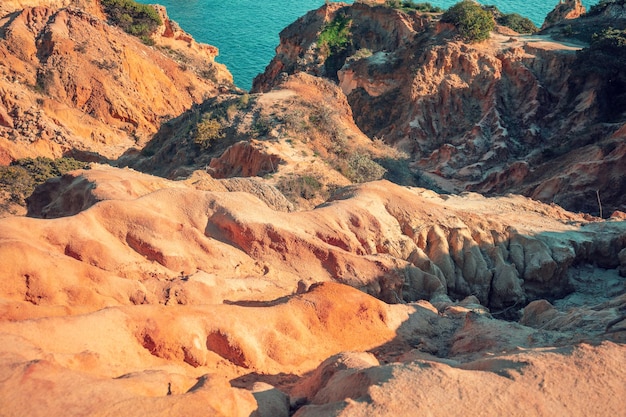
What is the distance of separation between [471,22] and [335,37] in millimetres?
13239

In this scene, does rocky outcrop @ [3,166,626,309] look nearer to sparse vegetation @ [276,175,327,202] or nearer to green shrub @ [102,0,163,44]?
sparse vegetation @ [276,175,327,202]

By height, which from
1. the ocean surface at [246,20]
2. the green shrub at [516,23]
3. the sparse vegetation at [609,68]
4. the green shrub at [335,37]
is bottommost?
the ocean surface at [246,20]

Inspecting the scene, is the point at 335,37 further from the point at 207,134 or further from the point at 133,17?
the point at 207,134

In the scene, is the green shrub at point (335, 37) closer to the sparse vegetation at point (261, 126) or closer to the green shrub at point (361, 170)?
the sparse vegetation at point (261, 126)

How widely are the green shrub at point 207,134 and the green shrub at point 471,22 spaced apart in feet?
65.8

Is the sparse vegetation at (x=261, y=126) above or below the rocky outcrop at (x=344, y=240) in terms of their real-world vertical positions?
below

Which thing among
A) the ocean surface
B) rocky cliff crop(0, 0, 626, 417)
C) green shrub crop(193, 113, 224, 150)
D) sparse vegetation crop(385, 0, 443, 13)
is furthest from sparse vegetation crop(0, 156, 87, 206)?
the ocean surface

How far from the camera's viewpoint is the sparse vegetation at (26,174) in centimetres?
2095

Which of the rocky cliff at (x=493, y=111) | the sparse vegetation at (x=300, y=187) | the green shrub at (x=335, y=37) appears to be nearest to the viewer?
the sparse vegetation at (x=300, y=187)

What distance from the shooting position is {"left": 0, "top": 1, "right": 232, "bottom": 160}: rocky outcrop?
29.7 meters

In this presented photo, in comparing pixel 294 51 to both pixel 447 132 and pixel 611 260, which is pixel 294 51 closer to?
pixel 447 132

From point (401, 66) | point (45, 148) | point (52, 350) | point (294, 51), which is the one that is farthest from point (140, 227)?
point (294, 51)

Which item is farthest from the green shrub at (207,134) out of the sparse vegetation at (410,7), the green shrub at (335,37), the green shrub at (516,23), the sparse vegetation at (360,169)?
the green shrub at (516,23)

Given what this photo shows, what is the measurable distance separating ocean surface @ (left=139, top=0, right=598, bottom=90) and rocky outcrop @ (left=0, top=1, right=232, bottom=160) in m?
26.2
